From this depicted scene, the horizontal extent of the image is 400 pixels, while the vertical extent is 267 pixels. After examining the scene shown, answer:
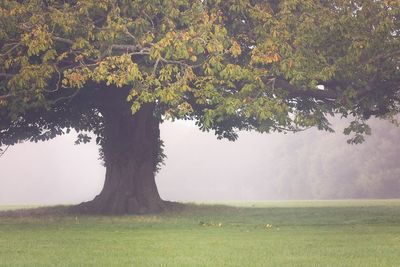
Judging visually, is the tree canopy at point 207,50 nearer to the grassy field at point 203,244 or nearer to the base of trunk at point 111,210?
the grassy field at point 203,244

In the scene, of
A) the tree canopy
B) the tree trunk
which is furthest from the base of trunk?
the tree canopy

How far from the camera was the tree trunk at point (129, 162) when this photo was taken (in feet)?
112

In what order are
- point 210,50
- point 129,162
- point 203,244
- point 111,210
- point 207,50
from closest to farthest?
point 203,244
point 210,50
point 207,50
point 111,210
point 129,162

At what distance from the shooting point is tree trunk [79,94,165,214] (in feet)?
112

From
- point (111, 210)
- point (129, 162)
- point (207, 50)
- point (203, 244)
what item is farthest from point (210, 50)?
point (129, 162)

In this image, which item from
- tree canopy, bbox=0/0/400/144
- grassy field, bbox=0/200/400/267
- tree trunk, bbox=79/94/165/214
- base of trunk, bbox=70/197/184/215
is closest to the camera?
grassy field, bbox=0/200/400/267

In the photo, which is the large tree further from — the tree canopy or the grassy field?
the grassy field

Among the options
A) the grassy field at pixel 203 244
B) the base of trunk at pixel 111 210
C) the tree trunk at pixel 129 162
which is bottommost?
the grassy field at pixel 203 244

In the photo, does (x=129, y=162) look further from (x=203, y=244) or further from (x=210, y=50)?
(x=203, y=244)

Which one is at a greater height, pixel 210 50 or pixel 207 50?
pixel 207 50

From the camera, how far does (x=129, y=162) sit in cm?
3481

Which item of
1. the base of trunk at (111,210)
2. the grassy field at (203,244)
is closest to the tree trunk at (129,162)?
the base of trunk at (111,210)

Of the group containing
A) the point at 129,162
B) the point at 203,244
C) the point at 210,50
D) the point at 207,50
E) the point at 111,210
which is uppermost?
the point at 207,50

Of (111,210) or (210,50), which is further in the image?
(111,210)
